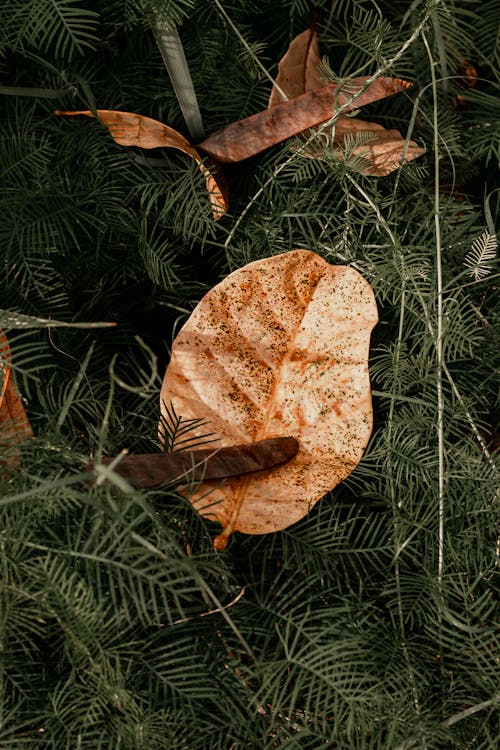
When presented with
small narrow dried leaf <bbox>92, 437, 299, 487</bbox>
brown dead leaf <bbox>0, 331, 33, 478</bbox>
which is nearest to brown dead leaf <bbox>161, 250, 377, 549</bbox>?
small narrow dried leaf <bbox>92, 437, 299, 487</bbox>

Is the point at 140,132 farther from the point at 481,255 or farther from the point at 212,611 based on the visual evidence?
the point at 212,611

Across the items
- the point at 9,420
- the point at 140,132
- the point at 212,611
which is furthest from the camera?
the point at 140,132

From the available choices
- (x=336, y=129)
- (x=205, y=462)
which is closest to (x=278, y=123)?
(x=336, y=129)

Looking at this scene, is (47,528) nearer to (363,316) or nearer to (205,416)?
(205,416)

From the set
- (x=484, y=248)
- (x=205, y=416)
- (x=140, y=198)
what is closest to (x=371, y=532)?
(x=205, y=416)

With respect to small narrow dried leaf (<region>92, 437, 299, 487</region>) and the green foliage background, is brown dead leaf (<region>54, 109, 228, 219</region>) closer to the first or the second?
the green foliage background

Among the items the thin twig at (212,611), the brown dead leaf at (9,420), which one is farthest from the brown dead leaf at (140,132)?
the thin twig at (212,611)
